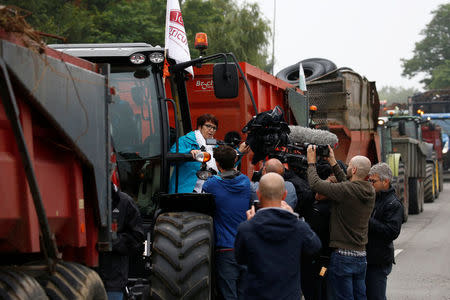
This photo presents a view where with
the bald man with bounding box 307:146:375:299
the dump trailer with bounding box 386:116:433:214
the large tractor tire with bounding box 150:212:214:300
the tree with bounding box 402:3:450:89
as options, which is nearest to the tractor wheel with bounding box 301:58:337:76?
the dump trailer with bounding box 386:116:433:214

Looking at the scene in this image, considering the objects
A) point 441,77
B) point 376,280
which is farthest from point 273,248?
point 441,77

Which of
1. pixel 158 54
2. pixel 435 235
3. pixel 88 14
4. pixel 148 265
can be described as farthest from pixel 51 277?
pixel 88 14

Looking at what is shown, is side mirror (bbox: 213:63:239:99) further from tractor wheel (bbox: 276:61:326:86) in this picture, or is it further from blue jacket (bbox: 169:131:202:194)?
tractor wheel (bbox: 276:61:326:86)

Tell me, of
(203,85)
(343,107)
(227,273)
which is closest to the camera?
(227,273)

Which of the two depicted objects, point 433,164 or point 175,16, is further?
point 433,164

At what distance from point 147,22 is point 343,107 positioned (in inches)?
564

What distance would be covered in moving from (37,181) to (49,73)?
529 millimetres

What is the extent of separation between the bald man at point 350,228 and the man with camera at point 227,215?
2.44ft

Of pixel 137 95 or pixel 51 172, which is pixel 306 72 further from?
pixel 51 172

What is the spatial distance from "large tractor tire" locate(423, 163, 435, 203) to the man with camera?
55.9ft

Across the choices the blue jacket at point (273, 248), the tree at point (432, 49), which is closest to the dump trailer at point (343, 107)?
the blue jacket at point (273, 248)

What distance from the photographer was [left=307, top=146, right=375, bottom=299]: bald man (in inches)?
245

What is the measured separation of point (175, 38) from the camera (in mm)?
7133

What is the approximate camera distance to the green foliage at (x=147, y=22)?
2344 centimetres
